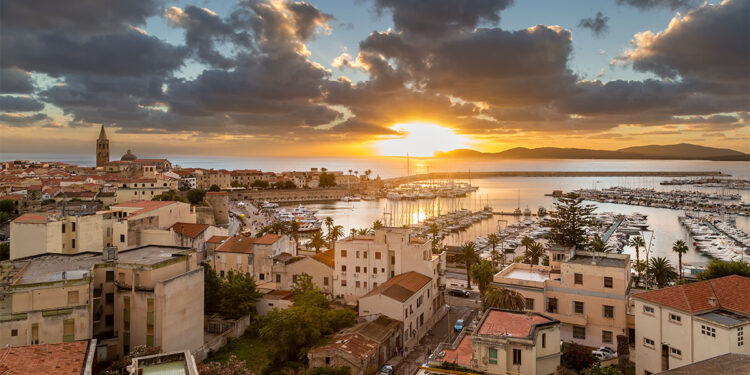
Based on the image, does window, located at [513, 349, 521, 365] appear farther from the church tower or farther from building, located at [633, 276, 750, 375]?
the church tower

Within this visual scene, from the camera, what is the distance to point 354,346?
21109 mm

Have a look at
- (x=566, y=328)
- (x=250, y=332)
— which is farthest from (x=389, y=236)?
(x=566, y=328)

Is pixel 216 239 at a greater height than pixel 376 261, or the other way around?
pixel 216 239

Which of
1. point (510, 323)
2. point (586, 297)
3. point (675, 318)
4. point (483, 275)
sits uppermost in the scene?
point (675, 318)

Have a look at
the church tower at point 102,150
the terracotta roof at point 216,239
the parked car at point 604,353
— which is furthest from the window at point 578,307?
the church tower at point 102,150

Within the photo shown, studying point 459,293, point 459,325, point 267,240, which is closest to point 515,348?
point 459,325

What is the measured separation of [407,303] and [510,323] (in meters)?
9.25

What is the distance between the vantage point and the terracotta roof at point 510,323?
15.7 m

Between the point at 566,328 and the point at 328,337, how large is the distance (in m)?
12.0

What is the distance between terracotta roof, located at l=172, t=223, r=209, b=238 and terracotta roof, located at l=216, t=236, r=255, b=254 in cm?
292

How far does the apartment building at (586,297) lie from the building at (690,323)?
200cm

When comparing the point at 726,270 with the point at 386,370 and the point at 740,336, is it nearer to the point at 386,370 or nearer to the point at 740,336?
the point at 740,336

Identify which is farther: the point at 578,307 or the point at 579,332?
the point at 578,307

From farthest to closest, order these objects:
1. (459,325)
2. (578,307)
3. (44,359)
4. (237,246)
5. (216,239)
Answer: (216,239), (237,246), (459,325), (578,307), (44,359)
